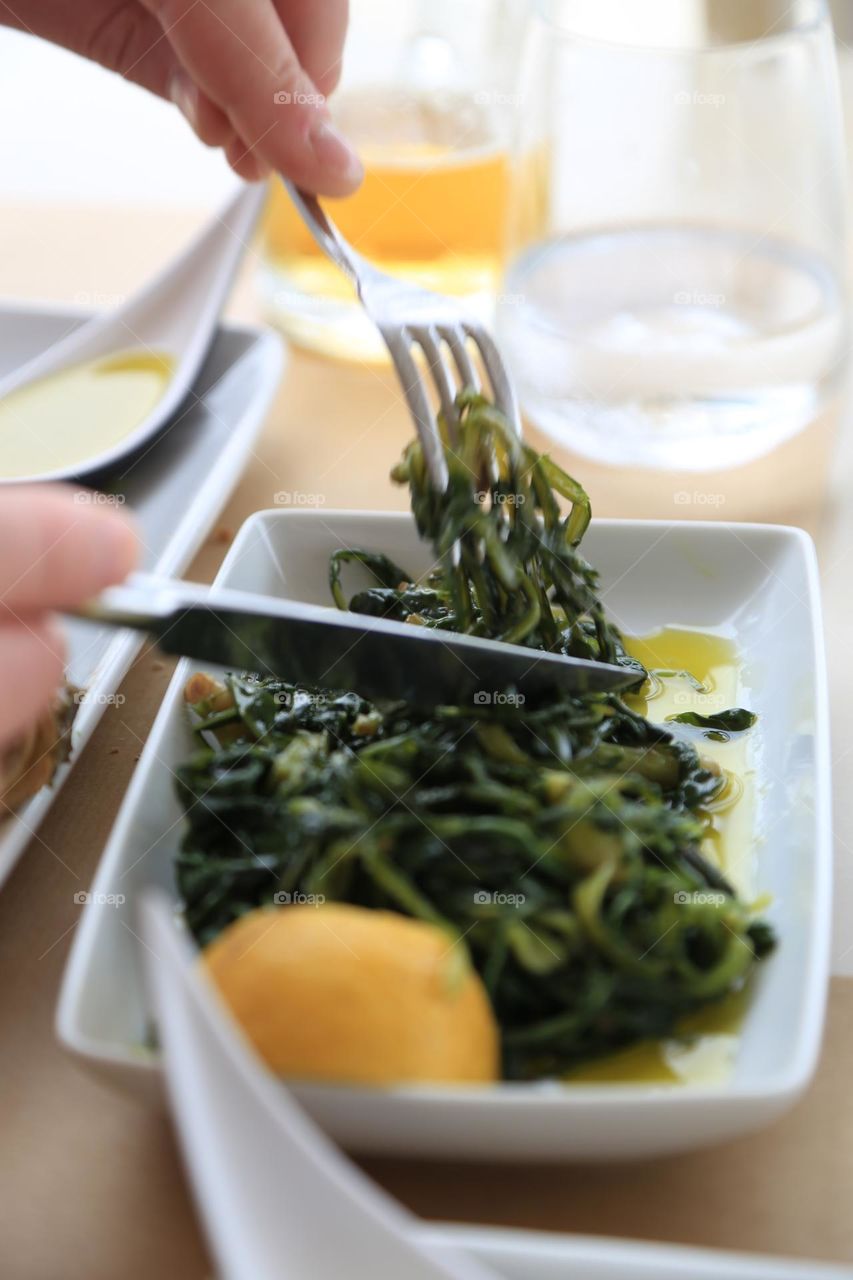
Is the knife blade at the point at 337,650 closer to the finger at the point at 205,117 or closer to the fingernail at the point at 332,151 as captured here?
the fingernail at the point at 332,151

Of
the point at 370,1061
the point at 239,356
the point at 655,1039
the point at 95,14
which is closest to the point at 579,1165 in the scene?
the point at 655,1039

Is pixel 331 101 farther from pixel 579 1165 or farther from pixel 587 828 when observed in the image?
pixel 579 1165

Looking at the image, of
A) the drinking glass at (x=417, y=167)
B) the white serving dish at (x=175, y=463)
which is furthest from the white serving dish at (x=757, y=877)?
the drinking glass at (x=417, y=167)

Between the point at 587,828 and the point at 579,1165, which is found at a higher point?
the point at 587,828

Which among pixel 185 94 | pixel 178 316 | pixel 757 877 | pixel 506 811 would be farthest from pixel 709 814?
pixel 178 316

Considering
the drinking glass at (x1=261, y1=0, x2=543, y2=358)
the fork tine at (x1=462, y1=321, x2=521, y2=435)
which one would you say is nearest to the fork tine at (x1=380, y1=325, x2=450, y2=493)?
the fork tine at (x1=462, y1=321, x2=521, y2=435)

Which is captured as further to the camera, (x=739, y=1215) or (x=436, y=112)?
(x=436, y=112)

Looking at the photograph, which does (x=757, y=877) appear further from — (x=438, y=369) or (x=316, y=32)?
(x=316, y=32)
